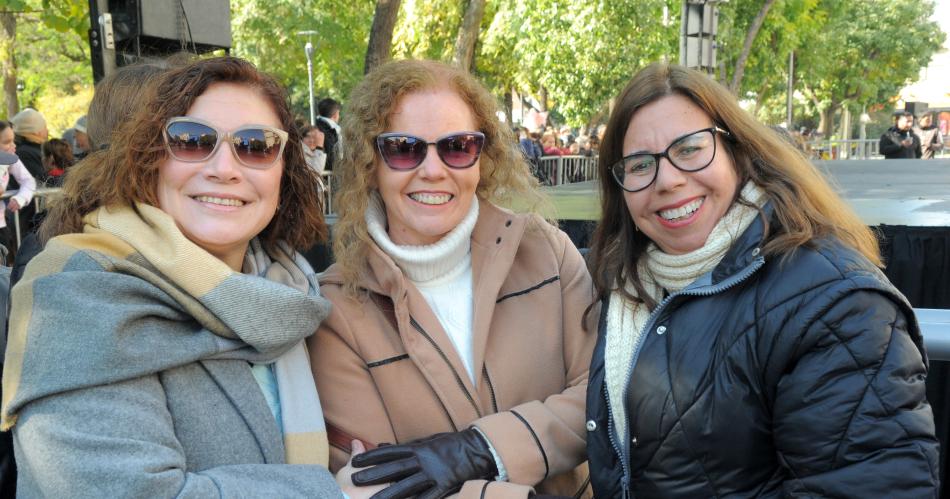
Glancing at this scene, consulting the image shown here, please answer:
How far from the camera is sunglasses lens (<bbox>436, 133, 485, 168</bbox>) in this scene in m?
2.21

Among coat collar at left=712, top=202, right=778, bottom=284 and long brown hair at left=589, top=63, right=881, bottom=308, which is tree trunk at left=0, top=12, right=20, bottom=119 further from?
coat collar at left=712, top=202, right=778, bottom=284

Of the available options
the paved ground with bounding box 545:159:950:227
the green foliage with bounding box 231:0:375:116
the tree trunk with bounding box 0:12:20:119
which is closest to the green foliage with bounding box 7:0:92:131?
the tree trunk with bounding box 0:12:20:119

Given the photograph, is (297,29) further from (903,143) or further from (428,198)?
(428,198)

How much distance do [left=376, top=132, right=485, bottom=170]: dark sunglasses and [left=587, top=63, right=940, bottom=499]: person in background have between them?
418 millimetres

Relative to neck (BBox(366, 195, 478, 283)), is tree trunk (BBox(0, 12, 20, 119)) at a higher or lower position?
higher

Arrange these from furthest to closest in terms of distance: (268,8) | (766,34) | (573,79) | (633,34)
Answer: (766,34), (268,8), (573,79), (633,34)

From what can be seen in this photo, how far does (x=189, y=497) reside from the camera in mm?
1479

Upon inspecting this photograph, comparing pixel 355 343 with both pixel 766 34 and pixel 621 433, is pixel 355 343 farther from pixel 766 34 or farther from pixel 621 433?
pixel 766 34

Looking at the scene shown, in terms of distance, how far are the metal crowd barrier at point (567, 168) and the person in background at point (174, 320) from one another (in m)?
13.1

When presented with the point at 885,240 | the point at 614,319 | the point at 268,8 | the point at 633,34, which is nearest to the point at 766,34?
the point at 633,34

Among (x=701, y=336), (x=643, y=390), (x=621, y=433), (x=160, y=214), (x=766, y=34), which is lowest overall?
(x=621, y=433)

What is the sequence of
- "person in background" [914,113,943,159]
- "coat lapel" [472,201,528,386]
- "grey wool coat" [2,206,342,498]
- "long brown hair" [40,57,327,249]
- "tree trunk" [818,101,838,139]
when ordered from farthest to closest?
1. "tree trunk" [818,101,838,139]
2. "person in background" [914,113,943,159]
3. "coat lapel" [472,201,528,386]
4. "long brown hair" [40,57,327,249]
5. "grey wool coat" [2,206,342,498]

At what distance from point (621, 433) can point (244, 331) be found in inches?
35.9

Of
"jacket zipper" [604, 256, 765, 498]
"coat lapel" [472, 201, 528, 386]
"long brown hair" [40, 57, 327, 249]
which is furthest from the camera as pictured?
"coat lapel" [472, 201, 528, 386]
